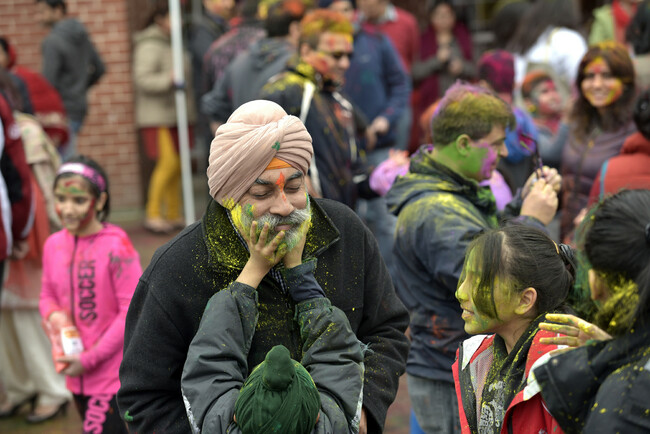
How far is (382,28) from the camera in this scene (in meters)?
9.16

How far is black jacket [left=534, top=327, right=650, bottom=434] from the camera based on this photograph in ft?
6.77

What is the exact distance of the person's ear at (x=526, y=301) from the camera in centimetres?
267

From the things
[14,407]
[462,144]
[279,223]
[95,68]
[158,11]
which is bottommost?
[14,407]

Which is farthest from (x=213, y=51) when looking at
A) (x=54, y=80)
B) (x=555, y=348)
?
(x=555, y=348)

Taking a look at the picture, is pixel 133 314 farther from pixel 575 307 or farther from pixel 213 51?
pixel 213 51

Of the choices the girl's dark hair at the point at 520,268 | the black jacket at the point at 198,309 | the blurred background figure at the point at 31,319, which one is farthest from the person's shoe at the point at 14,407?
the girl's dark hair at the point at 520,268

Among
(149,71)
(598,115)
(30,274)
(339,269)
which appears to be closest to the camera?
(339,269)

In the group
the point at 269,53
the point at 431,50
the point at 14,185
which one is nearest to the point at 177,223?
the point at 431,50

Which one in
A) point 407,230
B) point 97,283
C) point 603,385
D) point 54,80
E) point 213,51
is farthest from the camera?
point 54,80

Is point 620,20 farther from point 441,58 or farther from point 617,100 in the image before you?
point 617,100

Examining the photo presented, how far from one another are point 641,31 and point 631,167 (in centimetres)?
282

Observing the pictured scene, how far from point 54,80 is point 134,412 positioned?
6.76 meters

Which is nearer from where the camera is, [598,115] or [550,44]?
[598,115]

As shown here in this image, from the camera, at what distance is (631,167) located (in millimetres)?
4293
